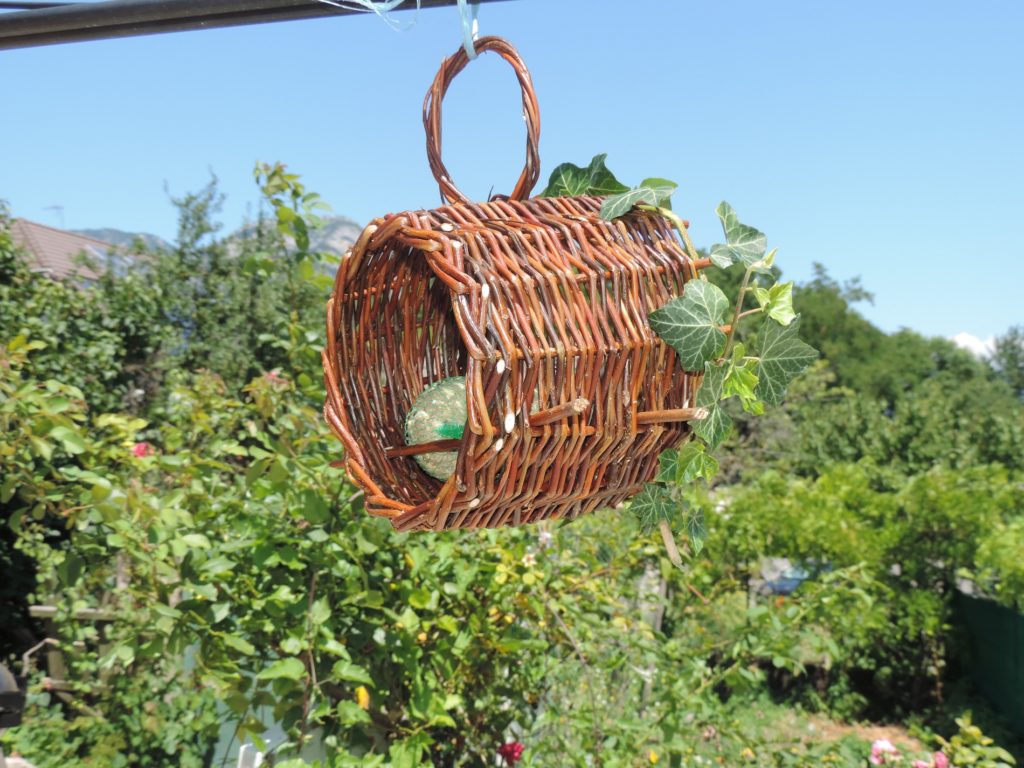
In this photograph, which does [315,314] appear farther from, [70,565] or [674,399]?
[674,399]

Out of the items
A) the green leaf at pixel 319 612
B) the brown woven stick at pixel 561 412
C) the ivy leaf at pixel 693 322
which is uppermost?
the ivy leaf at pixel 693 322

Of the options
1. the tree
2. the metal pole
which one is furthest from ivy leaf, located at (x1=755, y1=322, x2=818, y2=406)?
the tree

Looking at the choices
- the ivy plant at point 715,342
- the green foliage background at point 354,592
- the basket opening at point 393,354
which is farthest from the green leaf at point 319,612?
the ivy plant at point 715,342

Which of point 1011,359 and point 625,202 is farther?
point 1011,359

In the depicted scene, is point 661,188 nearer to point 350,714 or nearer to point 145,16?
point 145,16

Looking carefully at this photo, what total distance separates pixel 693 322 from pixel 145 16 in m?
0.63

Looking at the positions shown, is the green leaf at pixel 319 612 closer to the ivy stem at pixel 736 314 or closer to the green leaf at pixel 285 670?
the green leaf at pixel 285 670

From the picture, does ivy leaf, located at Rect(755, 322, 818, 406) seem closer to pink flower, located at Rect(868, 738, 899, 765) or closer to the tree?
pink flower, located at Rect(868, 738, 899, 765)

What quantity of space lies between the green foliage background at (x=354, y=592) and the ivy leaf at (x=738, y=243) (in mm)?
1001

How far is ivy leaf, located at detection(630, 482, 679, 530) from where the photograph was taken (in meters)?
0.95

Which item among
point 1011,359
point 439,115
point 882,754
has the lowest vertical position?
point 882,754

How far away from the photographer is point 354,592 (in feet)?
5.66

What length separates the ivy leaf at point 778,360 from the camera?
0.88 metres

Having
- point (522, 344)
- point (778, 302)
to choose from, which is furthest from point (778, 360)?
point (522, 344)
